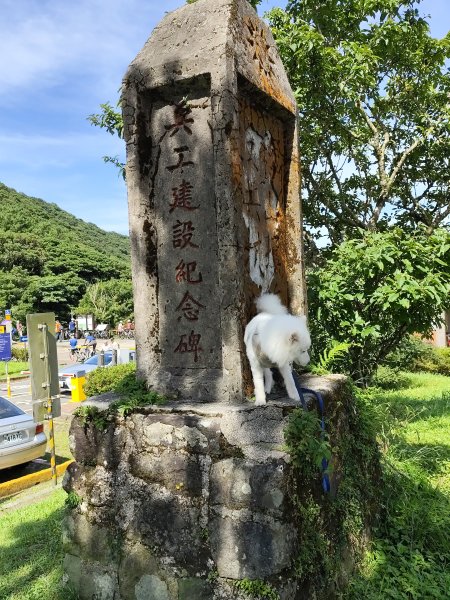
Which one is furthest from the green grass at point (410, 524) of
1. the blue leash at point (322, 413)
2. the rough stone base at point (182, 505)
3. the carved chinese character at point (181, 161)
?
the carved chinese character at point (181, 161)

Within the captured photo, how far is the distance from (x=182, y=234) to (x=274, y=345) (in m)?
1.02

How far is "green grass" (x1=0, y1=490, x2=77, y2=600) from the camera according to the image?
10.3 feet

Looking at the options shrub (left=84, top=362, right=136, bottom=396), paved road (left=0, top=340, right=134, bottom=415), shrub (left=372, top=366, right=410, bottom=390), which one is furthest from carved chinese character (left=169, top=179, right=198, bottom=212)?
shrub (left=372, top=366, right=410, bottom=390)

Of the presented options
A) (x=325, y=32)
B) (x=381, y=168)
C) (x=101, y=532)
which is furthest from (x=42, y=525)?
(x=325, y=32)

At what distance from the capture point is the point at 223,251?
283 centimetres

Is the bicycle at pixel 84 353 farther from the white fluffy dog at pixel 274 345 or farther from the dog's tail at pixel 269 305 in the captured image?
the white fluffy dog at pixel 274 345

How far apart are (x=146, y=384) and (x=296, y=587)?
4.91 feet

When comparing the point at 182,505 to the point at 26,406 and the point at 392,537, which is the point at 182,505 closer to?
the point at 392,537

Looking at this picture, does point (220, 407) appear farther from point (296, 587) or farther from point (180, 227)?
point (180, 227)

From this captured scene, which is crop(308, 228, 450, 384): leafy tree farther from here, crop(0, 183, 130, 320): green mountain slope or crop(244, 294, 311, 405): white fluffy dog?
Answer: crop(0, 183, 130, 320): green mountain slope

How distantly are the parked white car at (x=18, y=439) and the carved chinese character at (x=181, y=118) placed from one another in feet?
17.2

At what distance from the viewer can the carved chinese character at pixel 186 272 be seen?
3059 mm

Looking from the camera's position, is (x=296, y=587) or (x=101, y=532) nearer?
(x=296, y=587)

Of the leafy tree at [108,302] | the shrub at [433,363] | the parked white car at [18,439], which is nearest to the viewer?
the parked white car at [18,439]
